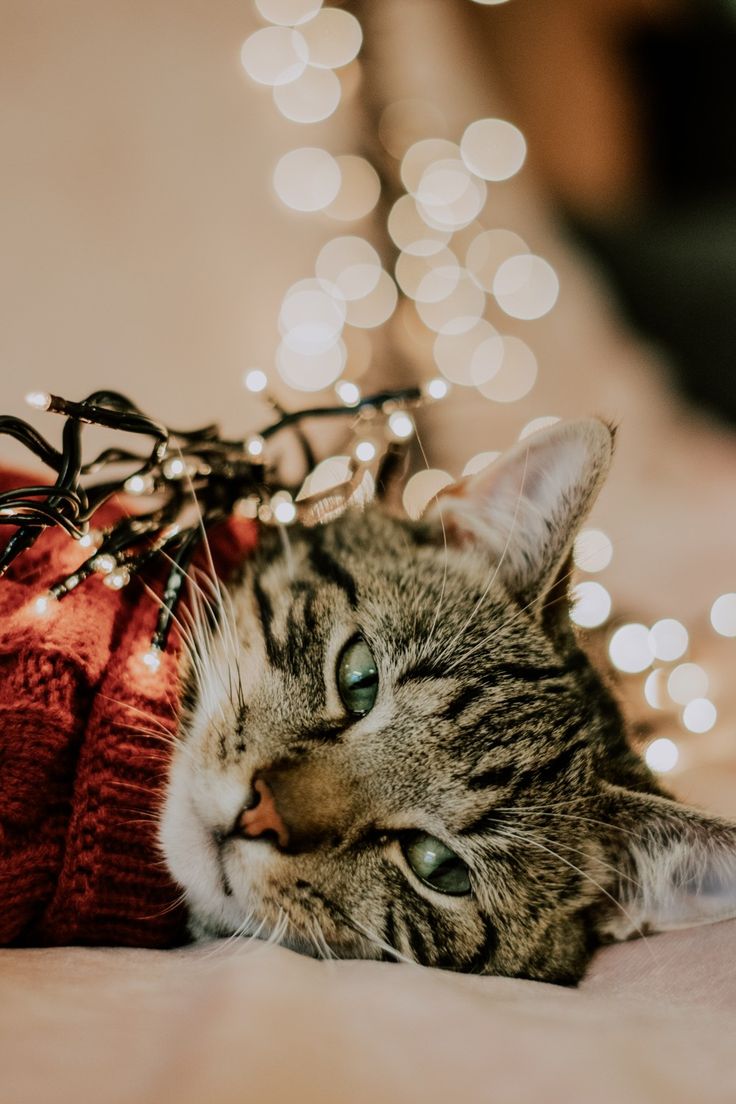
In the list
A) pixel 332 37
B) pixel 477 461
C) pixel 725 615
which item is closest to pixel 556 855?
pixel 725 615

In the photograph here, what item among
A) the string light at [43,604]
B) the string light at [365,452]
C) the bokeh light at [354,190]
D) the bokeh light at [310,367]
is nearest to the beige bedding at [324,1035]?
the string light at [43,604]

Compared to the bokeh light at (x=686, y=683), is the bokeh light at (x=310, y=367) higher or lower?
higher

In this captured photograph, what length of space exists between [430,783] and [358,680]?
0.12 meters

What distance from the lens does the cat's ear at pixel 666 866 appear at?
2.15 ft

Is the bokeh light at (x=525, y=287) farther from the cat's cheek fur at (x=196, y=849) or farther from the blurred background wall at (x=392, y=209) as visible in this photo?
the cat's cheek fur at (x=196, y=849)

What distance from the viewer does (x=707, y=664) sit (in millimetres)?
1360

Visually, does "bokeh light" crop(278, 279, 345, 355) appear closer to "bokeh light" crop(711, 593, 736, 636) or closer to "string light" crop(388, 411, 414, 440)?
"string light" crop(388, 411, 414, 440)

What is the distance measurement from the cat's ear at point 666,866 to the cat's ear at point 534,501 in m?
0.22

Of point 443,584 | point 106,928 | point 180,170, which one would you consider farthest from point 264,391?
point 180,170

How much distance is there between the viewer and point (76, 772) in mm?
599

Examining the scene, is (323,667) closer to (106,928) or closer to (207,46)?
(106,928)

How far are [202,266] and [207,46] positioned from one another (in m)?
0.45

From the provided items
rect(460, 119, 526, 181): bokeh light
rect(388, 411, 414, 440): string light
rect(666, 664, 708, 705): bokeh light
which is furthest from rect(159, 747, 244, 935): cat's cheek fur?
rect(460, 119, 526, 181): bokeh light

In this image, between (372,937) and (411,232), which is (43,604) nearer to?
(372,937)
